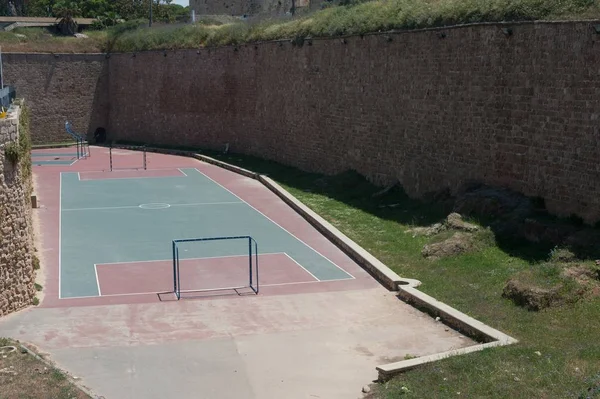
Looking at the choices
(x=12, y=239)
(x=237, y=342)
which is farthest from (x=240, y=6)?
(x=237, y=342)

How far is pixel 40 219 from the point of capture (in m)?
21.6

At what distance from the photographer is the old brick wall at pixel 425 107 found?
1642cm

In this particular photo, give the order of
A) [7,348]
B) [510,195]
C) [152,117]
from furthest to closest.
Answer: [152,117] < [510,195] < [7,348]

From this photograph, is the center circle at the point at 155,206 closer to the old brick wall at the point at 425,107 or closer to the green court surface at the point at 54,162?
the old brick wall at the point at 425,107

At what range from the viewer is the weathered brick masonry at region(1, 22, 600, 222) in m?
16.4

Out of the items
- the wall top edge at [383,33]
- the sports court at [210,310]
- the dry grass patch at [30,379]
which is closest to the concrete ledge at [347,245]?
the sports court at [210,310]

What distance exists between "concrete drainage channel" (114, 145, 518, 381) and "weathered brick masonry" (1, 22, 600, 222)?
120 inches

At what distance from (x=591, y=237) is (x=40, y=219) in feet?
45.2

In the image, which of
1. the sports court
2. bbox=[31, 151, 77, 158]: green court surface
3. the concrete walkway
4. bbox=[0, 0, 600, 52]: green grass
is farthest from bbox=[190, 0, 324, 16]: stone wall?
the concrete walkway

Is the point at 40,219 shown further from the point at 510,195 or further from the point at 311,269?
the point at 510,195

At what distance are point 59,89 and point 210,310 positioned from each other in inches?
1119

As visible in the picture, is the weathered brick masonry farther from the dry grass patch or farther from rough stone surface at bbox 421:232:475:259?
the dry grass patch

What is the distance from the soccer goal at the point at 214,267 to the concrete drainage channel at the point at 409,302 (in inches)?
81.2

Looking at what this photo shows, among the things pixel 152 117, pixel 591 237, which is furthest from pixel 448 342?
pixel 152 117
